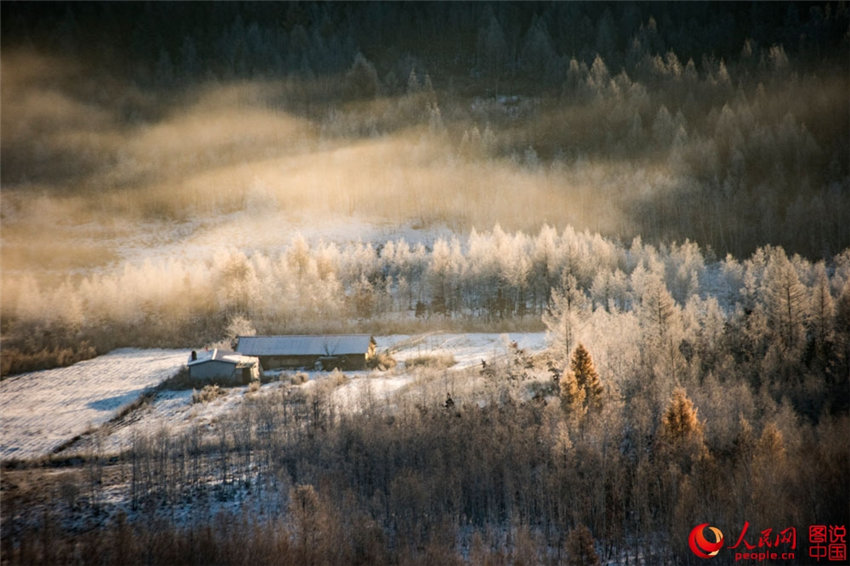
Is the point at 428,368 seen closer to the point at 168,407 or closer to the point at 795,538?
the point at 168,407

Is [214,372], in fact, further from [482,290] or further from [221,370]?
[482,290]

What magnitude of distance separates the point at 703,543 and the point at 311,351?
1855 inches

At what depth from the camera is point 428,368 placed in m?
59.3

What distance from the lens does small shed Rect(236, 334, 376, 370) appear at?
65.8 m

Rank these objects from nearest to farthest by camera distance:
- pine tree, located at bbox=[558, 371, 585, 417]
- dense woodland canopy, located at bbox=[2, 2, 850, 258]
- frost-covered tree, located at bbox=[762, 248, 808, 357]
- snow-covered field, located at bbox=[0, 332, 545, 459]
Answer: pine tree, located at bbox=[558, 371, 585, 417] < snow-covered field, located at bbox=[0, 332, 545, 459] < frost-covered tree, located at bbox=[762, 248, 808, 357] < dense woodland canopy, located at bbox=[2, 2, 850, 258]

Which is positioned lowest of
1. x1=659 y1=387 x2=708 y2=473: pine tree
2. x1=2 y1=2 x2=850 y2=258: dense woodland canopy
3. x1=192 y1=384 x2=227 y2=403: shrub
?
x1=659 y1=387 x2=708 y2=473: pine tree

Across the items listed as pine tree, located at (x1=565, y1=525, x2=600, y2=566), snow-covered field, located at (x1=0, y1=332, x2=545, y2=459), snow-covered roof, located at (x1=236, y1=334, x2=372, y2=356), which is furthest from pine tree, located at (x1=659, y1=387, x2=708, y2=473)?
snow-covered roof, located at (x1=236, y1=334, x2=372, y2=356)

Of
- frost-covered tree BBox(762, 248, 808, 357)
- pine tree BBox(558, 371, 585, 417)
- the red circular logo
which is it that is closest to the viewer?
the red circular logo

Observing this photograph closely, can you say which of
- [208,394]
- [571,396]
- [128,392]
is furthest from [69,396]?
[571,396]

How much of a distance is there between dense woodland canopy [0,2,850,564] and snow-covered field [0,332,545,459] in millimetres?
3156

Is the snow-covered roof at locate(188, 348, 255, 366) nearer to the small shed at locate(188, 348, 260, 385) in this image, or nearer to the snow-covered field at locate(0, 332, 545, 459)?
the small shed at locate(188, 348, 260, 385)

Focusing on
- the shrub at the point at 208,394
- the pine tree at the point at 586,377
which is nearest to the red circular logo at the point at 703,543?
the pine tree at the point at 586,377

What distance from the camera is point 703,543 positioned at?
28.1m

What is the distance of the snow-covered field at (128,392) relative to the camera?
4544 centimetres
